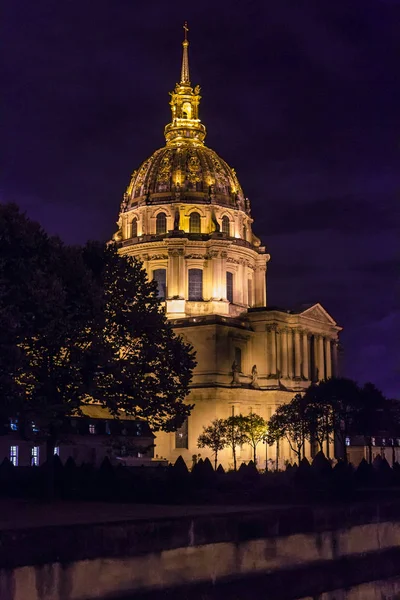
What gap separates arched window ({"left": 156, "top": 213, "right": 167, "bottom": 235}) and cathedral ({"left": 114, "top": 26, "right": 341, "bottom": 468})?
4.6 inches

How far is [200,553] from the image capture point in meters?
26.1

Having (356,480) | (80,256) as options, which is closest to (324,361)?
(356,480)

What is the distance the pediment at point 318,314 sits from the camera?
105m

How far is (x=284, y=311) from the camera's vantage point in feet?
335

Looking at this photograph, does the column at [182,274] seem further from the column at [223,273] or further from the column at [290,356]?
the column at [290,356]

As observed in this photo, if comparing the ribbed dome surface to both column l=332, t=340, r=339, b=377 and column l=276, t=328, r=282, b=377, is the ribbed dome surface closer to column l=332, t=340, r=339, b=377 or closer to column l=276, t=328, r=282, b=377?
column l=276, t=328, r=282, b=377

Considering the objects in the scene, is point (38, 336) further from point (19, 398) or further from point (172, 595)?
point (172, 595)

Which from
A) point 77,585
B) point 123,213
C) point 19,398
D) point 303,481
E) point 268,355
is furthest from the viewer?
point 123,213

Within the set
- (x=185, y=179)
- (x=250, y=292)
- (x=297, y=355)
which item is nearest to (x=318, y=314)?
(x=297, y=355)

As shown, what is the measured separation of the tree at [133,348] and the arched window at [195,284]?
58.6 meters

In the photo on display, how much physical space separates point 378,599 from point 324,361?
75646 millimetres

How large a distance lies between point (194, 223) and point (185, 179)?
17.5ft

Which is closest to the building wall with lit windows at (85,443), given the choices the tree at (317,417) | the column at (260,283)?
the tree at (317,417)

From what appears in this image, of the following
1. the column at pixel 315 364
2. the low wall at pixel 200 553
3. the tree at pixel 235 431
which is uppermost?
the column at pixel 315 364
